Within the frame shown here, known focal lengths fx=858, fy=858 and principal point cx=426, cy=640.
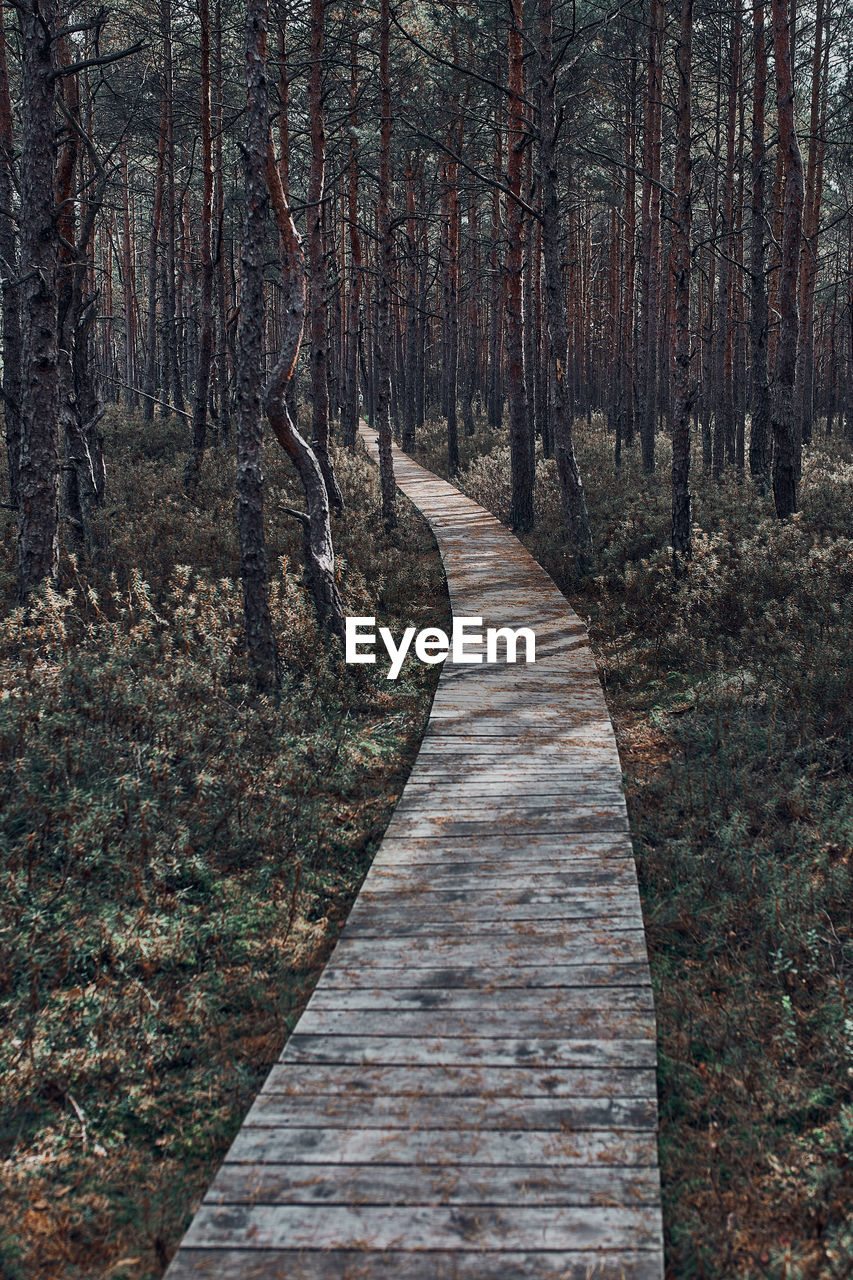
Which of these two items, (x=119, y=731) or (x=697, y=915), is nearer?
(x=697, y=915)

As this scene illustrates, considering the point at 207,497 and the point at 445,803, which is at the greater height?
the point at 207,497

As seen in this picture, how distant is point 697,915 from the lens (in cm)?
452

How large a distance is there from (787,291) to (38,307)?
10.6 m

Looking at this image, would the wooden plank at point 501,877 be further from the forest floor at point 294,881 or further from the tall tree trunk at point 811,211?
the tall tree trunk at point 811,211

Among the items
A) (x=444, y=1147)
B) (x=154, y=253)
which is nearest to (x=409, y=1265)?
(x=444, y=1147)

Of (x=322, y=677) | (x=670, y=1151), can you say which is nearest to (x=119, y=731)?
(x=322, y=677)

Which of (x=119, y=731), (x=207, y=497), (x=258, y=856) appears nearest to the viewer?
(x=258, y=856)

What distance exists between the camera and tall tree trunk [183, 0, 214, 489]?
15820mm

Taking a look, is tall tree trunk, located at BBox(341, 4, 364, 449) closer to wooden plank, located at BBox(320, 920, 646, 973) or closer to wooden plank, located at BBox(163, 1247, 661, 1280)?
wooden plank, located at BBox(320, 920, 646, 973)

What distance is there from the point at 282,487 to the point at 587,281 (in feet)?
71.9

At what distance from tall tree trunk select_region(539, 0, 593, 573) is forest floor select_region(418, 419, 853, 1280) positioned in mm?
1161

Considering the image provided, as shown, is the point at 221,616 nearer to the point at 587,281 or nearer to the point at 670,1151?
the point at 670,1151

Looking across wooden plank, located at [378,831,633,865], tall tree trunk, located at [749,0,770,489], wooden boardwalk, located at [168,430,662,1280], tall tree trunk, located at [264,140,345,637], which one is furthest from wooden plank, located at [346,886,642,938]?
tall tree trunk, located at [749,0,770,489]

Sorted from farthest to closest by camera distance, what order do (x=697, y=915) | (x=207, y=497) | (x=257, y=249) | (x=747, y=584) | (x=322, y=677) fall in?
(x=207, y=497) → (x=747, y=584) → (x=322, y=677) → (x=257, y=249) → (x=697, y=915)
